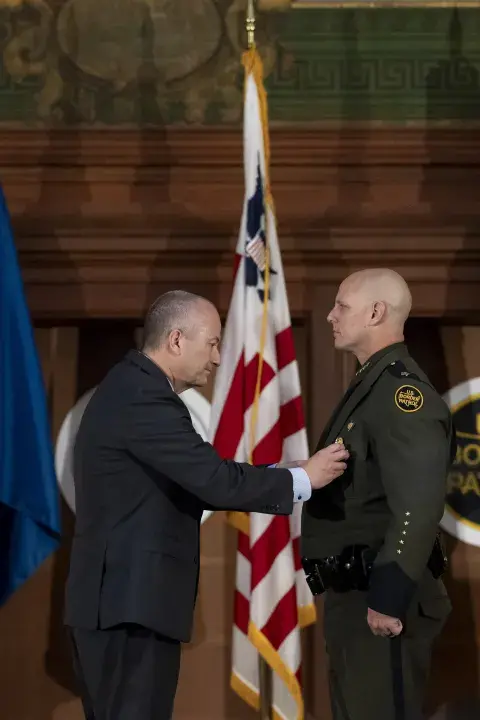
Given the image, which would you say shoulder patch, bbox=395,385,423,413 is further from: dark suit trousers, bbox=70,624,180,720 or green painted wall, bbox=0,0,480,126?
green painted wall, bbox=0,0,480,126

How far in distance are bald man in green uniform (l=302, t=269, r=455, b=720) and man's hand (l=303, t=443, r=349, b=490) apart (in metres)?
0.07

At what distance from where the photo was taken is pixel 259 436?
10.9ft

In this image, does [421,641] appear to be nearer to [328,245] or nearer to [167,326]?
[167,326]

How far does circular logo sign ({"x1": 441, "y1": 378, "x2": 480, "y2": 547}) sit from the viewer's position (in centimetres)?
374

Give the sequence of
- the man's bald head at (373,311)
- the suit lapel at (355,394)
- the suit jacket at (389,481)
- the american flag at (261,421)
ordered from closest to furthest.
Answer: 1. the suit jacket at (389,481)
2. the suit lapel at (355,394)
3. the man's bald head at (373,311)
4. the american flag at (261,421)

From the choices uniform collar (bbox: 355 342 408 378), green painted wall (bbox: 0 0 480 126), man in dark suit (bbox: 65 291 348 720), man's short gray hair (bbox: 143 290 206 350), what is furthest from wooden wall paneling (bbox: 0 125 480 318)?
man in dark suit (bbox: 65 291 348 720)

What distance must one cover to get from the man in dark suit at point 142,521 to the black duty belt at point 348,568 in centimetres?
20

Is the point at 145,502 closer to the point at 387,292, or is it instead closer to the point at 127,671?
the point at 127,671

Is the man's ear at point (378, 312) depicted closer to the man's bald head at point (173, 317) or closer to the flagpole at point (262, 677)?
the man's bald head at point (173, 317)

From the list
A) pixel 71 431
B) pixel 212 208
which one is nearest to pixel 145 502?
pixel 71 431

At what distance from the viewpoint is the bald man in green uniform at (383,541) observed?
2412 mm

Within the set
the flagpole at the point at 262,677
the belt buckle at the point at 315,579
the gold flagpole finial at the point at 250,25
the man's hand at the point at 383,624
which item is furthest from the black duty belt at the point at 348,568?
the gold flagpole finial at the point at 250,25

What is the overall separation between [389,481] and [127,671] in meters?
0.78

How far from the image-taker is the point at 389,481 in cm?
245
